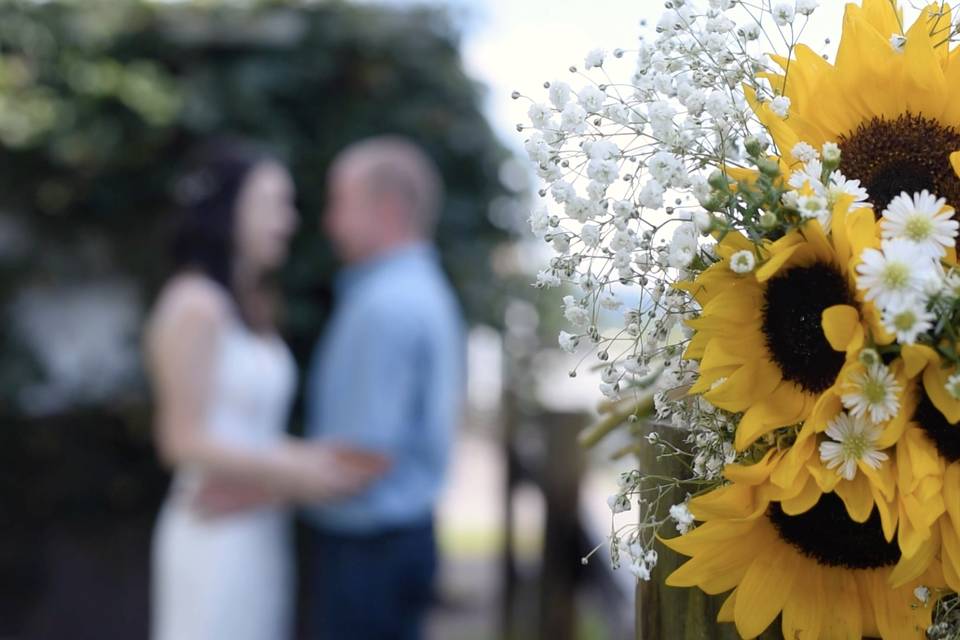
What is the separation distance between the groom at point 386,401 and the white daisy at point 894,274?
2.97m

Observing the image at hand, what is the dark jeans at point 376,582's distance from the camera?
149 inches

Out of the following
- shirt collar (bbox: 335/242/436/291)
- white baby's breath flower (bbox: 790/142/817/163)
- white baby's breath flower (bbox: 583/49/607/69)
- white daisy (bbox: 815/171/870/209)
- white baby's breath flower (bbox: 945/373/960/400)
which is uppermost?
shirt collar (bbox: 335/242/436/291)

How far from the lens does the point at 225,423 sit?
383 centimetres

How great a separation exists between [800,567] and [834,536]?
0.04 metres

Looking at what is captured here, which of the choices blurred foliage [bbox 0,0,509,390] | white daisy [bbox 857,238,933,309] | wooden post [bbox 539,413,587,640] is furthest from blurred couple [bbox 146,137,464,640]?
white daisy [bbox 857,238,933,309]

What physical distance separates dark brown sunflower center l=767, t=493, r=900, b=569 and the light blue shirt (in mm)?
2836

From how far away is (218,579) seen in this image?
12.5 ft

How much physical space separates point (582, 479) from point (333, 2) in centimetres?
268

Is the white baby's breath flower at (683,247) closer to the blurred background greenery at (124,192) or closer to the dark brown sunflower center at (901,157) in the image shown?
the dark brown sunflower center at (901,157)

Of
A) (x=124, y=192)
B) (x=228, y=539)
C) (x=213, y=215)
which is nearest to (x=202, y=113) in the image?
(x=124, y=192)

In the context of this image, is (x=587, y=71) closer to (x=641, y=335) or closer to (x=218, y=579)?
(x=641, y=335)

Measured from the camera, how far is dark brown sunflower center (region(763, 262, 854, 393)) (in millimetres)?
817

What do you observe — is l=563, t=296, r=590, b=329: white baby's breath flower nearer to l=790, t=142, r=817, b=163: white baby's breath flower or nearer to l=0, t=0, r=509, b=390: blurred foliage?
l=790, t=142, r=817, b=163: white baby's breath flower

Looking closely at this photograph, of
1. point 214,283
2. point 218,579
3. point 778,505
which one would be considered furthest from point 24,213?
point 778,505
